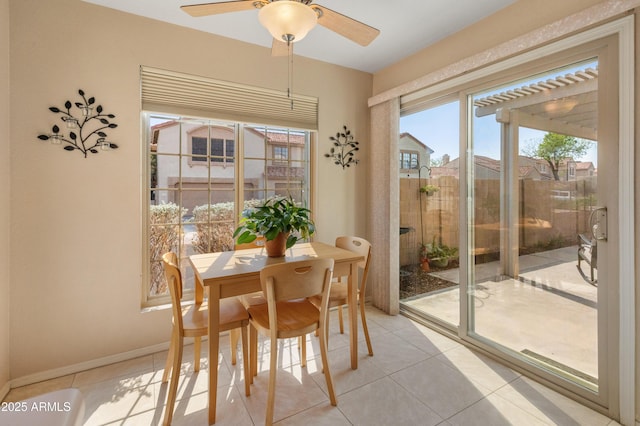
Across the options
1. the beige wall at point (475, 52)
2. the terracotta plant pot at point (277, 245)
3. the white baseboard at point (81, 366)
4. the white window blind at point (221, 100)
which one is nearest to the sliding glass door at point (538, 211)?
the beige wall at point (475, 52)

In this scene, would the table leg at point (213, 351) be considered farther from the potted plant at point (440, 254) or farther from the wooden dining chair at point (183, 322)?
the potted plant at point (440, 254)

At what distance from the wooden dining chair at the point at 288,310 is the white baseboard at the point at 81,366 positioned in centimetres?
105

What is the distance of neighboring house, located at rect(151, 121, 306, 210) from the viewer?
264 centimetres

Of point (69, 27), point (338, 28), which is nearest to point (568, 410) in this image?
point (338, 28)

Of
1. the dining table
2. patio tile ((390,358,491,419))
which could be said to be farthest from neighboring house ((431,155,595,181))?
patio tile ((390,358,491,419))

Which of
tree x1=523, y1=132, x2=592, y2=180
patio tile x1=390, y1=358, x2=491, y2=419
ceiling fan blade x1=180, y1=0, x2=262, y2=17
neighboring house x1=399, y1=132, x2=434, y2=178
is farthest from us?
neighboring house x1=399, y1=132, x2=434, y2=178

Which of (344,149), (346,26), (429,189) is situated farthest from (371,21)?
(429,189)

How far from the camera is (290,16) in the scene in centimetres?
136

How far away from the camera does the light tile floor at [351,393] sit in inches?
68.3

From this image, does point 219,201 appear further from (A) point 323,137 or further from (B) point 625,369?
(B) point 625,369

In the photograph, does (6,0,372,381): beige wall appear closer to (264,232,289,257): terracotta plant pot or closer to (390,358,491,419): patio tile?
(264,232,289,257): terracotta plant pot

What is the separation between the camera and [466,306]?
2.60m

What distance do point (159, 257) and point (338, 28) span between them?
7.55 ft

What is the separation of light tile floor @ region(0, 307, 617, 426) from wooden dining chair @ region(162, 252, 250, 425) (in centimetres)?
18
